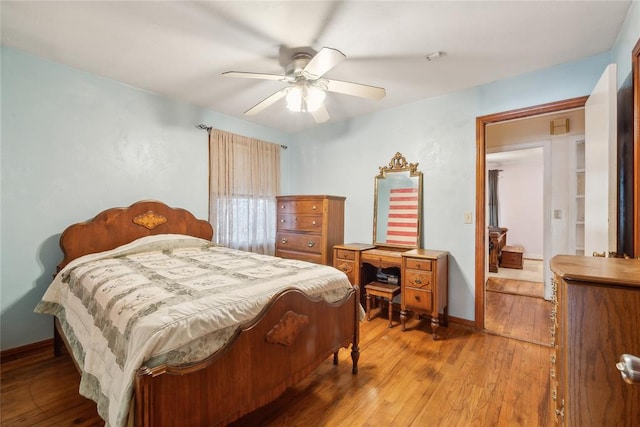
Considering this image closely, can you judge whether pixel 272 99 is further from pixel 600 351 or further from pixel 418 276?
pixel 600 351

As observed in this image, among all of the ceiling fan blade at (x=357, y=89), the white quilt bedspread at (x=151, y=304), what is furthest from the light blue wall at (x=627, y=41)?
the white quilt bedspread at (x=151, y=304)

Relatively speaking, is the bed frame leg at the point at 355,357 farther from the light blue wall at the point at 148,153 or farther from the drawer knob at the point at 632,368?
the drawer knob at the point at 632,368

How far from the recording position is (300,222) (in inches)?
147

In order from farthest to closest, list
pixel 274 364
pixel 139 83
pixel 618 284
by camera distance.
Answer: pixel 139 83
pixel 274 364
pixel 618 284

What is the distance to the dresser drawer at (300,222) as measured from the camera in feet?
11.8

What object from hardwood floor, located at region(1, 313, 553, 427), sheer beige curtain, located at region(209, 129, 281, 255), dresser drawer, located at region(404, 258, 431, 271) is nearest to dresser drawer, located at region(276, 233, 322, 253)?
sheer beige curtain, located at region(209, 129, 281, 255)

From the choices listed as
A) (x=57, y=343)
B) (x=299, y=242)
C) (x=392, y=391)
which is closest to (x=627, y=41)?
(x=392, y=391)

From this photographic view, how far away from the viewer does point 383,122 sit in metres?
3.50

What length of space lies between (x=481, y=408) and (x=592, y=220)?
1.52 meters

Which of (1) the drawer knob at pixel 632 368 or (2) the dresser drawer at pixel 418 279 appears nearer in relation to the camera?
(1) the drawer knob at pixel 632 368

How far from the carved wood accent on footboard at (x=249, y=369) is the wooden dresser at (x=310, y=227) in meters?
1.59

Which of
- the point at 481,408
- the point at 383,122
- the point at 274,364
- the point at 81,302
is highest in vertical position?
the point at 383,122

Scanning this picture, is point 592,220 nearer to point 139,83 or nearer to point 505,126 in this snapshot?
point 505,126

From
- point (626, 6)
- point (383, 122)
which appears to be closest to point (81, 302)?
point (383, 122)
